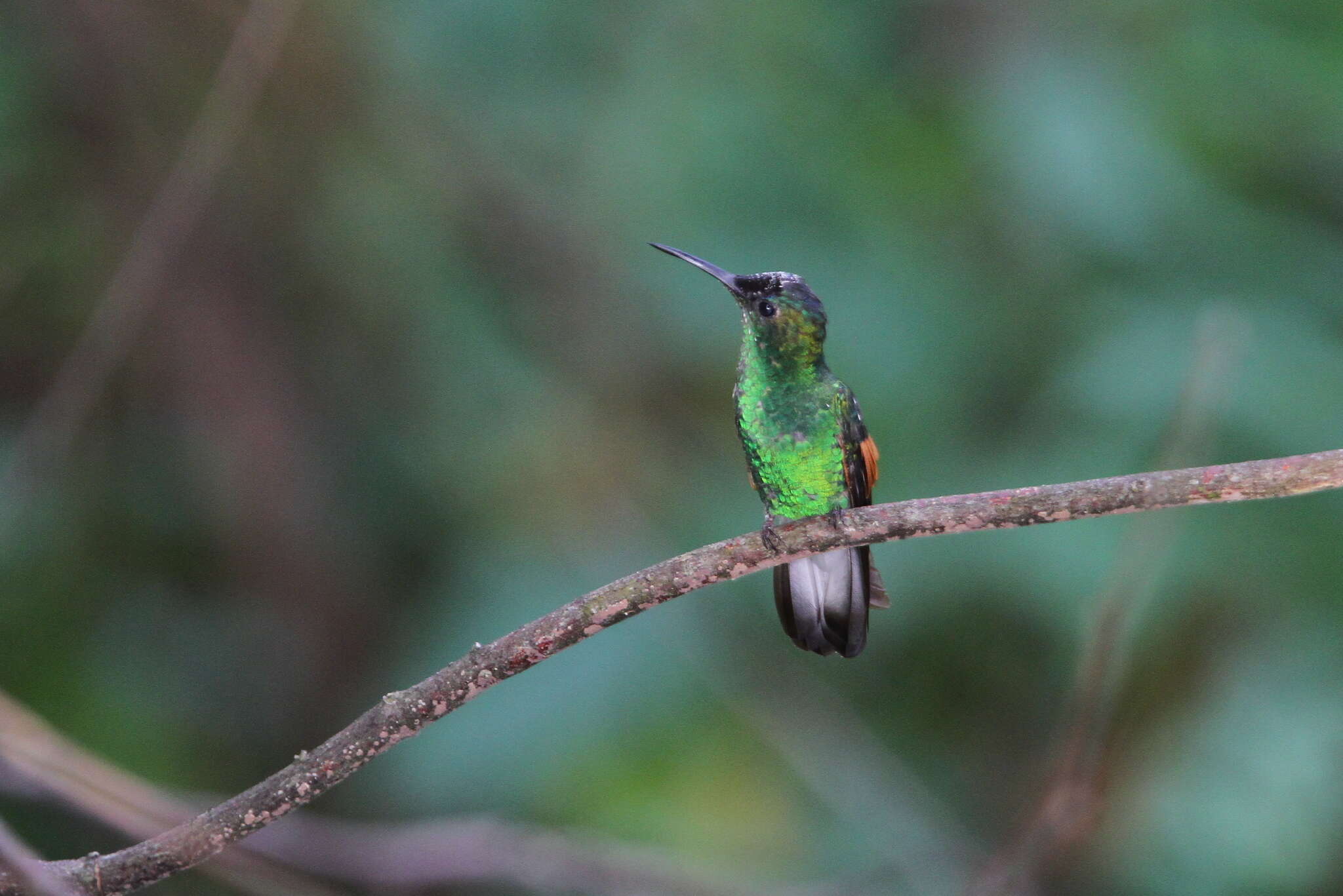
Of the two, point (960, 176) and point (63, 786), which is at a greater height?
point (960, 176)

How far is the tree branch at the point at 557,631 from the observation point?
1.35 meters

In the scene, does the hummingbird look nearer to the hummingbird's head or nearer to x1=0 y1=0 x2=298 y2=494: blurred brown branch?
the hummingbird's head

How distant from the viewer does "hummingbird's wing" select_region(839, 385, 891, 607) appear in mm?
2637

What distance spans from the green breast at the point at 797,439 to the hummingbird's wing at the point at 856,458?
0.02 m

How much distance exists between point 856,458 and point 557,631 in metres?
1.35

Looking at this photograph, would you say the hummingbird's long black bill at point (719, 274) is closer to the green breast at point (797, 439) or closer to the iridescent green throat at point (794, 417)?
the iridescent green throat at point (794, 417)

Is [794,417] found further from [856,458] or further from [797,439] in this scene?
[856,458]

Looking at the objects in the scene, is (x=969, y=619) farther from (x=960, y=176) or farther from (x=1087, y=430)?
(x=960, y=176)

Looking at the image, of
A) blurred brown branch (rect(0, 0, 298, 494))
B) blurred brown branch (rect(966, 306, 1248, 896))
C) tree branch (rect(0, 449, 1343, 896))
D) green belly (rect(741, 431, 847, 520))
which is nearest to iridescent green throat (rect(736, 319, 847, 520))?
green belly (rect(741, 431, 847, 520))

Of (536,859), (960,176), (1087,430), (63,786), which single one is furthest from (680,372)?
(63,786)

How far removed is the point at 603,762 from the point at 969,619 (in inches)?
52.3

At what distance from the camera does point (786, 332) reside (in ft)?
8.57

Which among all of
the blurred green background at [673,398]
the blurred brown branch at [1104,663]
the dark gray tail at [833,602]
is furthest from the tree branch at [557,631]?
the blurred green background at [673,398]

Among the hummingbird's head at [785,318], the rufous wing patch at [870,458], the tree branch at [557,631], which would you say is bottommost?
the tree branch at [557,631]
